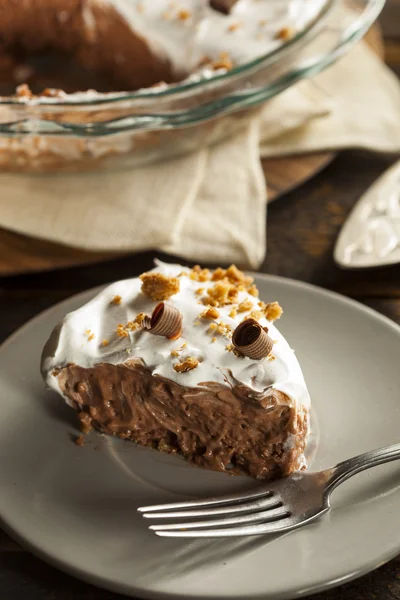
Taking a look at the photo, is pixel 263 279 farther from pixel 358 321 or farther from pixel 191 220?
pixel 191 220

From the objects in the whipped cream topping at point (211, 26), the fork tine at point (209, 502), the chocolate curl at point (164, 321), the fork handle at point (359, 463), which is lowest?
the fork tine at point (209, 502)

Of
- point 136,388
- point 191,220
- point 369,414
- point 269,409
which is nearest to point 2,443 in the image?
point 136,388

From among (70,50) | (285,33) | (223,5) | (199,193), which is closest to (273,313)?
(199,193)

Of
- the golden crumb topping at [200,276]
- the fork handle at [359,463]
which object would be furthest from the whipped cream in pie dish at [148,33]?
the fork handle at [359,463]

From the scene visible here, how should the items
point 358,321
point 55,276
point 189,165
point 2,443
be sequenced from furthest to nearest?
1. point 189,165
2. point 55,276
3. point 358,321
4. point 2,443

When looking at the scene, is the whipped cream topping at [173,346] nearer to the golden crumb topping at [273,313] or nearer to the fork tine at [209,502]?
the golden crumb topping at [273,313]

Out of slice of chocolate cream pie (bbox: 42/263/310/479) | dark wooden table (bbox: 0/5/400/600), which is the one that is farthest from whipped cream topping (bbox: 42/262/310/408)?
dark wooden table (bbox: 0/5/400/600)

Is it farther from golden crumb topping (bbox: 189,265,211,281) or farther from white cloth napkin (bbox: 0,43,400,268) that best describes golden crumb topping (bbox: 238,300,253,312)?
white cloth napkin (bbox: 0,43,400,268)
